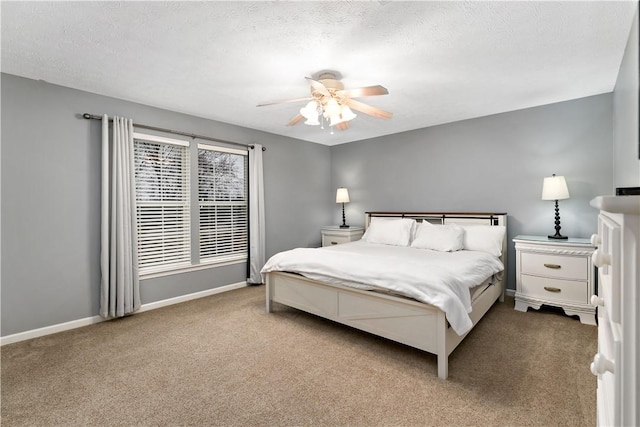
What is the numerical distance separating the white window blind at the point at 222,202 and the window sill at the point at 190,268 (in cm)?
6

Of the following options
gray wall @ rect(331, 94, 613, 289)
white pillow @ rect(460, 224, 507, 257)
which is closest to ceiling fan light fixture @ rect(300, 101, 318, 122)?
white pillow @ rect(460, 224, 507, 257)

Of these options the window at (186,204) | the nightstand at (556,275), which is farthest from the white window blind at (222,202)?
the nightstand at (556,275)

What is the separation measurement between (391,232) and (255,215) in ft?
6.65

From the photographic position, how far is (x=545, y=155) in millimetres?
3639

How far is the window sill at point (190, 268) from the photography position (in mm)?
3584

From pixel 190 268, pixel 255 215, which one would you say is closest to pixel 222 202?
pixel 255 215

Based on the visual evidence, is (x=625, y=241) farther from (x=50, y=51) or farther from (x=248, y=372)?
(x=50, y=51)

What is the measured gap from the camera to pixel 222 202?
14.2 ft

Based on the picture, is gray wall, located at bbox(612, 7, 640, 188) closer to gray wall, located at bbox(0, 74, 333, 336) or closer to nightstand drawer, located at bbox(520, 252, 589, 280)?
nightstand drawer, located at bbox(520, 252, 589, 280)

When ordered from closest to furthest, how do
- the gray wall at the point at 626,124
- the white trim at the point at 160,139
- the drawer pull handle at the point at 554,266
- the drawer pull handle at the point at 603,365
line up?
the drawer pull handle at the point at 603,365 < the gray wall at the point at 626,124 < the drawer pull handle at the point at 554,266 < the white trim at the point at 160,139

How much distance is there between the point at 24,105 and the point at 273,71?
235 cm

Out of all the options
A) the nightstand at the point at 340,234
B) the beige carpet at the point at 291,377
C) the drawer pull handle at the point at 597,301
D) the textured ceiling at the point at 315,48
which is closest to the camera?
the drawer pull handle at the point at 597,301

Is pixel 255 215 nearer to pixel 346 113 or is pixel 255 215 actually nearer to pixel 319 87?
pixel 346 113

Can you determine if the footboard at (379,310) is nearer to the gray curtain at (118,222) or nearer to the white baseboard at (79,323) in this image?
the white baseboard at (79,323)
